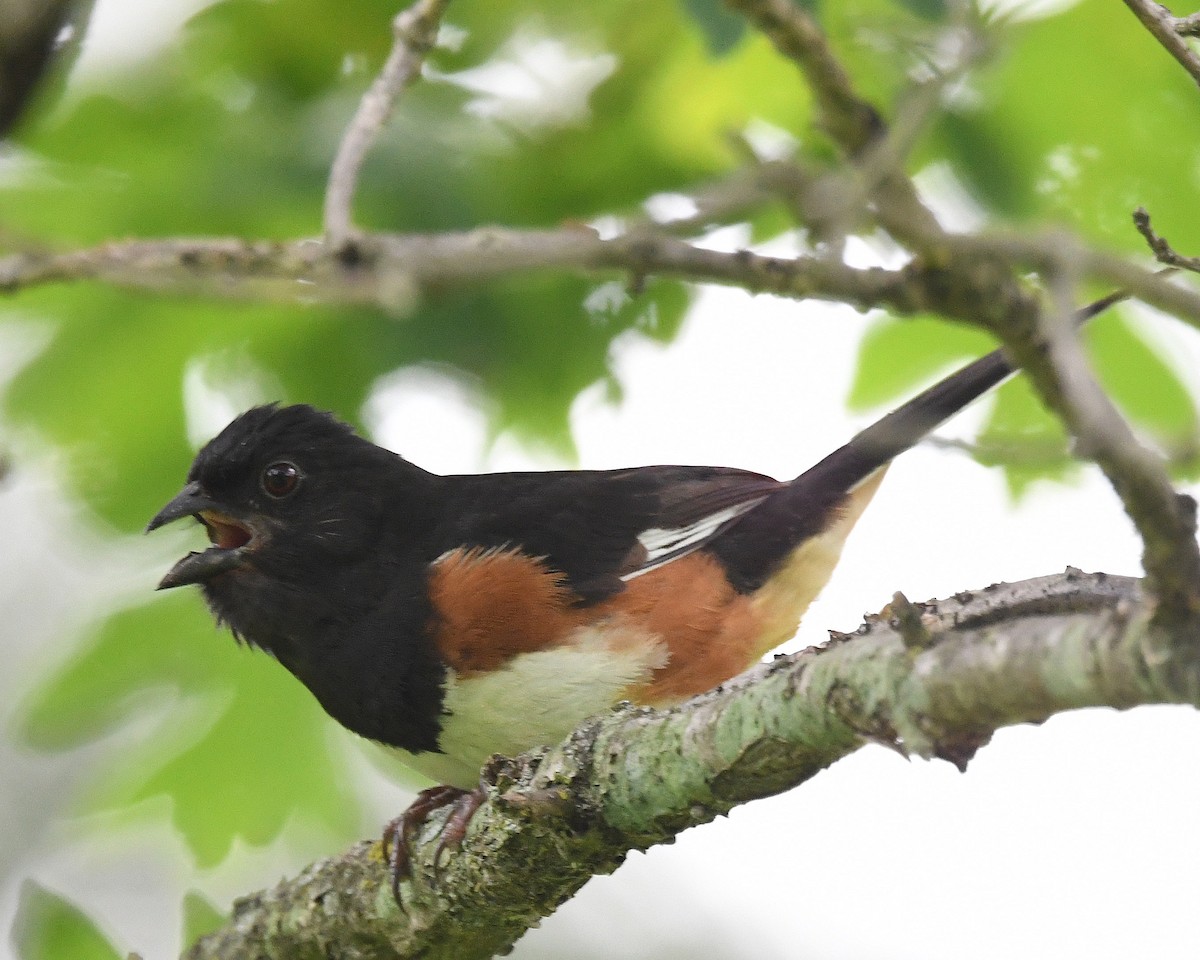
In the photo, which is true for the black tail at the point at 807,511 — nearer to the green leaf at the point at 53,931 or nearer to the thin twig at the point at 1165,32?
the thin twig at the point at 1165,32

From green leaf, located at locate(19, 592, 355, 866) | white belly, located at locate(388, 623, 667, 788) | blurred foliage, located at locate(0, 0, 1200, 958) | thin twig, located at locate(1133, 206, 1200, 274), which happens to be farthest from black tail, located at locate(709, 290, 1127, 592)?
thin twig, located at locate(1133, 206, 1200, 274)

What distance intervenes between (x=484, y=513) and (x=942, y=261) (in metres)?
2.71

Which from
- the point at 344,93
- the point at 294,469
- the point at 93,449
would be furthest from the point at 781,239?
the point at 93,449

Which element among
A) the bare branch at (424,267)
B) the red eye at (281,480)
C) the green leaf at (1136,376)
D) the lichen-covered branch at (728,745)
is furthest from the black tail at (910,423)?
the bare branch at (424,267)

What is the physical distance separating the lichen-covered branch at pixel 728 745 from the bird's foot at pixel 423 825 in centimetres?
4

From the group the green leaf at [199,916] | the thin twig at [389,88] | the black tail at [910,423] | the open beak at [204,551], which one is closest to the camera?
the thin twig at [389,88]

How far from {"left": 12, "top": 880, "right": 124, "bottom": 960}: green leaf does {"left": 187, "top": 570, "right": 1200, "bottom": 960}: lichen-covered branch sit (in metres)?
0.69

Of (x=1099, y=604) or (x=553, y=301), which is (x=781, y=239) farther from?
(x=1099, y=604)

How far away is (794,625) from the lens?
3953 mm

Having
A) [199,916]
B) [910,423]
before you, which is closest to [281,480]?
[199,916]

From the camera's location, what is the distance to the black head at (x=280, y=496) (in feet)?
12.5

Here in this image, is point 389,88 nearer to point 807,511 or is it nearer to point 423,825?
point 423,825

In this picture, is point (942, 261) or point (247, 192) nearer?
point (942, 261)

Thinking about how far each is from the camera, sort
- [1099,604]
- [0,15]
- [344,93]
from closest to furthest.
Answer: [1099,604], [0,15], [344,93]
